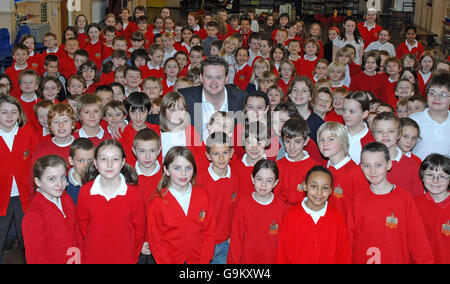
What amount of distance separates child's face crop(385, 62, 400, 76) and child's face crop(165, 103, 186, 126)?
3.75 m

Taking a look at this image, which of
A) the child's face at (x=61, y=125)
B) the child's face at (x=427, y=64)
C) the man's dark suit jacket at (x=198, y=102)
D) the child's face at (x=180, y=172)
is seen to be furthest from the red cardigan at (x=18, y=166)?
the child's face at (x=427, y=64)

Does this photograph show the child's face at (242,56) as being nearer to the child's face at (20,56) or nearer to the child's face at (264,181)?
the child's face at (20,56)

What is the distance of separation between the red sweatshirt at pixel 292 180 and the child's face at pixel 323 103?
51.5 inches

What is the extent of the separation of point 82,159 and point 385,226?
7.73 feet

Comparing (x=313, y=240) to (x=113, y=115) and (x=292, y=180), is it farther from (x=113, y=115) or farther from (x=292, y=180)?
(x=113, y=115)

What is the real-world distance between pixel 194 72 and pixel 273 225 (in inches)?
129

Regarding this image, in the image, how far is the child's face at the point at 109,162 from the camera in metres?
3.76

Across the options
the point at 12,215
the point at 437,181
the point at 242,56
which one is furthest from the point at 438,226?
the point at 242,56

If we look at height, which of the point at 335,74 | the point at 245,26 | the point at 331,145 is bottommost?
the point at 331,145

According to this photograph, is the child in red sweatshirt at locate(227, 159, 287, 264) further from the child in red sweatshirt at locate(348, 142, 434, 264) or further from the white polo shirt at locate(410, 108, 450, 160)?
the white polo shirt at locate(410, 108, 450, 160)

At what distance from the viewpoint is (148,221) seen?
12.4 feet

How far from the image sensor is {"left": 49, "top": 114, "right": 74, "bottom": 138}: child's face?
4582 millimetres

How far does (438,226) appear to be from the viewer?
3.84 metres

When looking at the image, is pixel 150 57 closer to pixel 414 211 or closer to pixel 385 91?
pixel 385 91
